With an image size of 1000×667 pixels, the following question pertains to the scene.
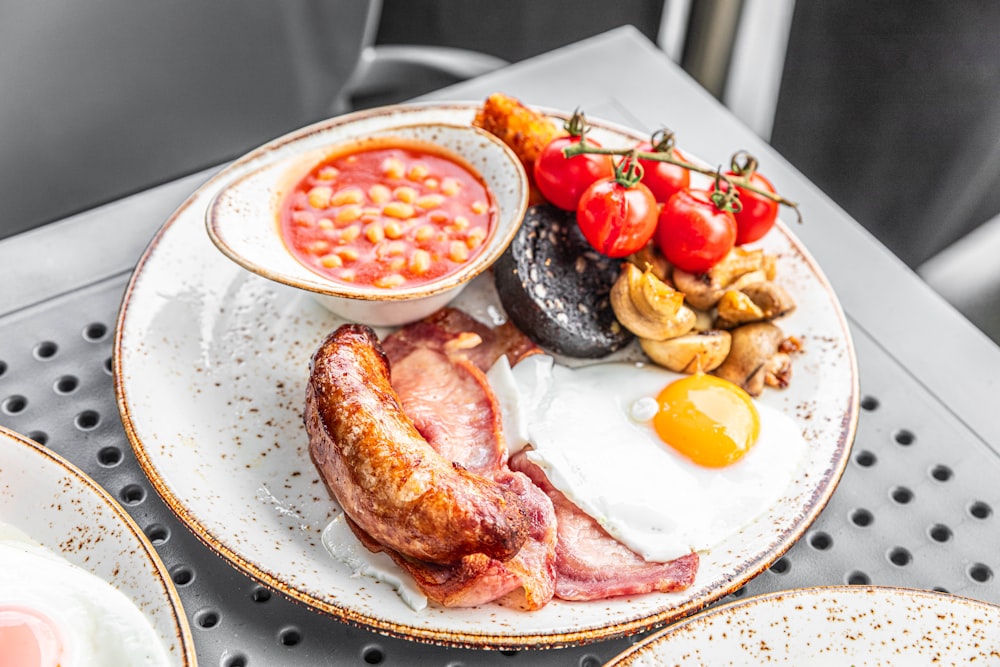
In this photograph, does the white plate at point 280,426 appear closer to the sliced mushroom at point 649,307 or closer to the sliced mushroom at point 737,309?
the sliced mushroom at point 737,309

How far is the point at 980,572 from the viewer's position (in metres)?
1.85

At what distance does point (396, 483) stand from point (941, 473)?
47.1 inches

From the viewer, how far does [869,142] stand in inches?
155

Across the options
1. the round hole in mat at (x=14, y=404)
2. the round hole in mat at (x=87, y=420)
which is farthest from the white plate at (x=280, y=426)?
the round hole in mat at (x=14, y=404)

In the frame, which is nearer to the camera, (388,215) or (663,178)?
(388,215)

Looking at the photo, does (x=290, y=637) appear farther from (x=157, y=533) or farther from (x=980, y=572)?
(x=980, y=572)

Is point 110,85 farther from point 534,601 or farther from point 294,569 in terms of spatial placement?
point 534,601

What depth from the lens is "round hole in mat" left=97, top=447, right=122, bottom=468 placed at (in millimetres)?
1933

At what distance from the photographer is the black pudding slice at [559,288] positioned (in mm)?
2143

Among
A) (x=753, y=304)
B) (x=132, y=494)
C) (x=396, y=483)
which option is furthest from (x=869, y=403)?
(x=132, y=494)

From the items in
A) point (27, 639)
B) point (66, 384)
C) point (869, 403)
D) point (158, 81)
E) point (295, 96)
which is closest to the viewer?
point (27, 639)

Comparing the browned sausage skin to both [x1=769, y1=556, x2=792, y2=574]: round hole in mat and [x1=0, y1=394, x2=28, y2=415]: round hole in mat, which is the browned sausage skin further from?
[x1=0, y1=394, x2=28, y2=415]: round hole in mat

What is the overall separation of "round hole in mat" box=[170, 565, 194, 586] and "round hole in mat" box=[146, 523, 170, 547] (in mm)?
72

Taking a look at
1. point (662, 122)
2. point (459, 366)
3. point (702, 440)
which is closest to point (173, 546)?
point (459, 366)
